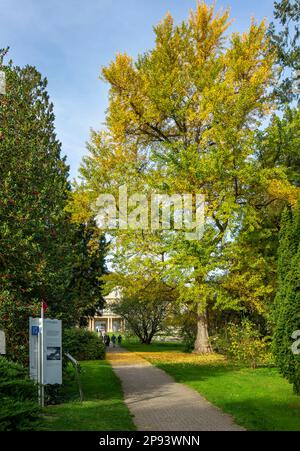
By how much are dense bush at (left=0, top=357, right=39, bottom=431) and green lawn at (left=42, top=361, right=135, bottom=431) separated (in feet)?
1.48

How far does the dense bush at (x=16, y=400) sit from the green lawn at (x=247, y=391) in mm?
3999

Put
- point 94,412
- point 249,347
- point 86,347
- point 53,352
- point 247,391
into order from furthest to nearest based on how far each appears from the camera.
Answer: point 86,347 < point 249,347 < point 247,391 < point 53,352 < point 94,412

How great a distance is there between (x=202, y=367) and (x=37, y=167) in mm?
12799

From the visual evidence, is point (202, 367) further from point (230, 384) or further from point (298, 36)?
point (298, 36)

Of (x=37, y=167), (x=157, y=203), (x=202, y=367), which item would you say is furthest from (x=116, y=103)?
(x=37, y=167)

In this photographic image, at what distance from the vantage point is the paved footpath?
988 centimetres

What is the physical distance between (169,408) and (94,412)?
68.1 inches

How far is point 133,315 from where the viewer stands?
51.6m

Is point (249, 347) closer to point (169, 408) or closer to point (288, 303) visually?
point (288, 303)

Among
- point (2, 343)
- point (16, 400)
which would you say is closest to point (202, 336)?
point (2, 343)

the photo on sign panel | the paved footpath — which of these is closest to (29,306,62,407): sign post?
the photo on sign panel

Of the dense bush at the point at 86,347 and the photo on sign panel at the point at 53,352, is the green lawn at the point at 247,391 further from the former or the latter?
the dense bush at the point at 86,347

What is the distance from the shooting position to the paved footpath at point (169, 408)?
9.88 m

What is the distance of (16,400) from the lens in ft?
26.4
